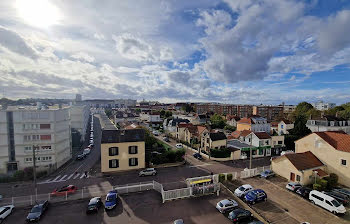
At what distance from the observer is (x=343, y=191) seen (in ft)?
81.5

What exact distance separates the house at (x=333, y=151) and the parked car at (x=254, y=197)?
16060 mm

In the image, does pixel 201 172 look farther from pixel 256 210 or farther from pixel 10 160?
pixel 10 160

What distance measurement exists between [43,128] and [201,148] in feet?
125

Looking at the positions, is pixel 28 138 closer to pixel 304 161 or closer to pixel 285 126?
pixel 304 161

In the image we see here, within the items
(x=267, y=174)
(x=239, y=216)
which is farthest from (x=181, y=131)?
(x=239, y=216)

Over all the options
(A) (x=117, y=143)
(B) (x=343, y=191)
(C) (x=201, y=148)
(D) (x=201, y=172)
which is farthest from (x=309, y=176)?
(A) (x=117, y=143)

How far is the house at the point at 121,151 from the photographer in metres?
33.3

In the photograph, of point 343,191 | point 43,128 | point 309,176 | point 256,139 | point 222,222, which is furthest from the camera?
point 256,139

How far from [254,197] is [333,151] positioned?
724 inches

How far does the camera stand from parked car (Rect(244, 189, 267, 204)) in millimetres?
22312

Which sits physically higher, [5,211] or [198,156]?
[5,211]

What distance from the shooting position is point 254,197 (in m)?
Answer: 22.4

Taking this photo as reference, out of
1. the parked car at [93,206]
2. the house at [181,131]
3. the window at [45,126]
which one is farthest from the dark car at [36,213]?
the house at [181,131]

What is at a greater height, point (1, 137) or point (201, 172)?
point (1, 137)
